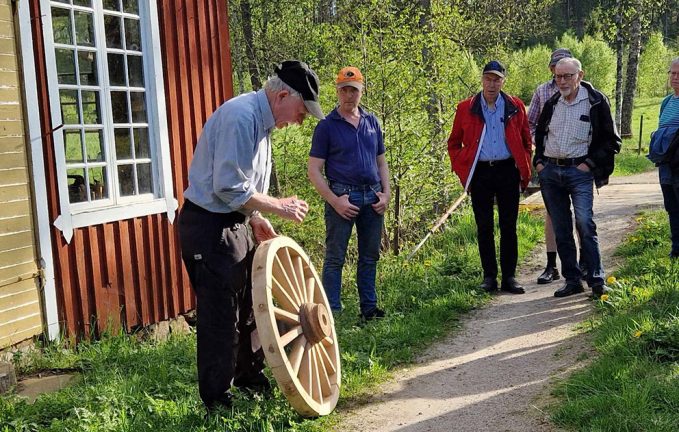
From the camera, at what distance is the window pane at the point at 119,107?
6395mm

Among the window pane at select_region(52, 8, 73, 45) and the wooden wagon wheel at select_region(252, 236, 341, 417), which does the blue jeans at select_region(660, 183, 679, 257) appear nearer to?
the wooden wagon wheel at select_region(252, 236, 341, 417)

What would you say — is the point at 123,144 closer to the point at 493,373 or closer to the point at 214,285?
the point at 214,285

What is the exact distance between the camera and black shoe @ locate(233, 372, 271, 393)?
13.8ft

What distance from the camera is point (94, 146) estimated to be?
245 inches

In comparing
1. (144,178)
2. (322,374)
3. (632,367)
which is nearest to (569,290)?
(632,367)

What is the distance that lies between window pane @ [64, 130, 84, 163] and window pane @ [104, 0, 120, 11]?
1188mm

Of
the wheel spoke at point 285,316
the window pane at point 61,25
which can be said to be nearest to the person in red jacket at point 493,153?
the wheel spoke at point 285,316

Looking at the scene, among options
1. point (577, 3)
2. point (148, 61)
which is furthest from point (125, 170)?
point (577, 3)

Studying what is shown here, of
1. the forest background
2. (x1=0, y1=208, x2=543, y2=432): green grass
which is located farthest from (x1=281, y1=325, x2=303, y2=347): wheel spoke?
the forest background

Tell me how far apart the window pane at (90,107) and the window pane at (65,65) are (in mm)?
187

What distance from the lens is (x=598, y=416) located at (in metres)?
3.54

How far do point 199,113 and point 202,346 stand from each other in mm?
4163

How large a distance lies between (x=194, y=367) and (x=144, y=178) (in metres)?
2.47

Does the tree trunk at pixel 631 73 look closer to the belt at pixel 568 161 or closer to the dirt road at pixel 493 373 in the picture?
the dirt road at pixel 493 373
